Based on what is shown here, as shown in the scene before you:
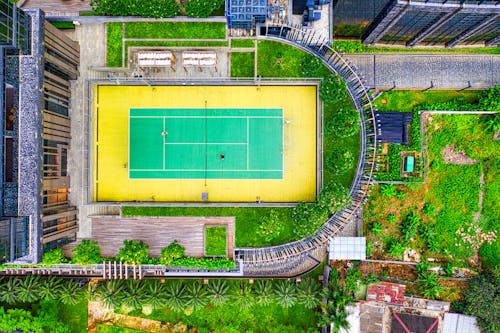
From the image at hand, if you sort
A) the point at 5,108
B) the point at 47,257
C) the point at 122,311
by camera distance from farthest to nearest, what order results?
the point at 122,311 < the point at 47,257 < the point at 5,108

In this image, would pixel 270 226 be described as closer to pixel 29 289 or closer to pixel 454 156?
pixel 454 156

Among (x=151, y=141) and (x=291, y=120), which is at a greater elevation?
(x=291, y=120)

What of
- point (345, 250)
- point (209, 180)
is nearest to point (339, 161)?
point (345, 250)

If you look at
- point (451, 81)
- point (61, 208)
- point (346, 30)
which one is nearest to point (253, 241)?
point (61, 208)

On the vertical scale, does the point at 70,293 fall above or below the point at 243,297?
above

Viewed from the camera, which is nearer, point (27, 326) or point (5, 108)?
point (5, 108)

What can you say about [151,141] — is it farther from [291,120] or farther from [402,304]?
[402,304]

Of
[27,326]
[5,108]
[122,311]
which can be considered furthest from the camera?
[122,311]
